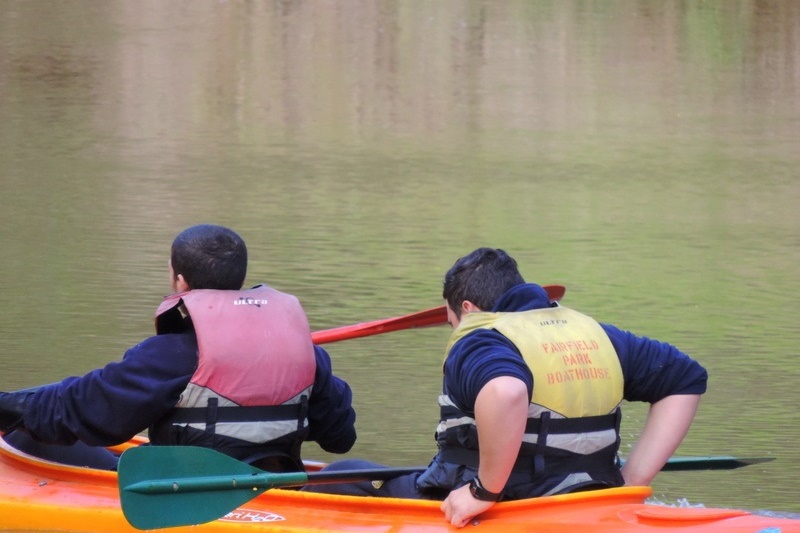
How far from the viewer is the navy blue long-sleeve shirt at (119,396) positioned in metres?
3.34

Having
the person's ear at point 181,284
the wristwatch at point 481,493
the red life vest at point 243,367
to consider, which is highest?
the person's ear at point 181,284

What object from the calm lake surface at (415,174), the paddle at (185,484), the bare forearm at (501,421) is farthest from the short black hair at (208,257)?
the calm lake surface at (415,174)

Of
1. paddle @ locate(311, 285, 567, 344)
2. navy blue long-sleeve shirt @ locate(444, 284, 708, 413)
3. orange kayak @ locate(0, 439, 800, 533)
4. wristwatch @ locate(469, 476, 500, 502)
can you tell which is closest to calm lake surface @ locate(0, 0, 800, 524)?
paddle @ locate(311, 285, 567, 344)

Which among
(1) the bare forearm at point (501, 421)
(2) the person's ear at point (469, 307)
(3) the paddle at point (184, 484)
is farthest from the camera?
(3) the paddle at point (184, 484)

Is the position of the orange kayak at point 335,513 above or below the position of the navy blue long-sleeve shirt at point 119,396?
below

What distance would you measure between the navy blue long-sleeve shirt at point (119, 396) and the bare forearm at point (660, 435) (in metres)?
1.16

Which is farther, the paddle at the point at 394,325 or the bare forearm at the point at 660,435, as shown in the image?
the paddle at the point at 394,325

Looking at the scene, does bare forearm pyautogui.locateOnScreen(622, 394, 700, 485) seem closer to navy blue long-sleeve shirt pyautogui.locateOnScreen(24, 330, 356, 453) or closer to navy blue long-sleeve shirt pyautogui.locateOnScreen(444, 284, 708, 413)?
navy blue long-sleeve shirt pyautogui.locateOnScreen(444, 284, 708, 413)

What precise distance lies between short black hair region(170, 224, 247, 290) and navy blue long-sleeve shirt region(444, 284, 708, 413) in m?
0.67

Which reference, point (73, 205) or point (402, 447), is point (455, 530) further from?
point (73, 205)

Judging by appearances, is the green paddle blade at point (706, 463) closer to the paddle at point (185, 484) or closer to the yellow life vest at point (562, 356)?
the yellow life vest at point (562, 356)

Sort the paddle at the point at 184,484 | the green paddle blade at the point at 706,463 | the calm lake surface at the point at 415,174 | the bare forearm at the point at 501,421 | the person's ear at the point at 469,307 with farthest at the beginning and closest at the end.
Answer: the calm lake surface at the point at 415,174 → the green paddle blade at the point at 706,463 → the paddle at the point at 184,484 → the person's ear at the point at 469,307 → the bare forearm at the point at 501,421

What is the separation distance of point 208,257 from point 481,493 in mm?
940

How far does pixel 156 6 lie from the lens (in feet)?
76.2
